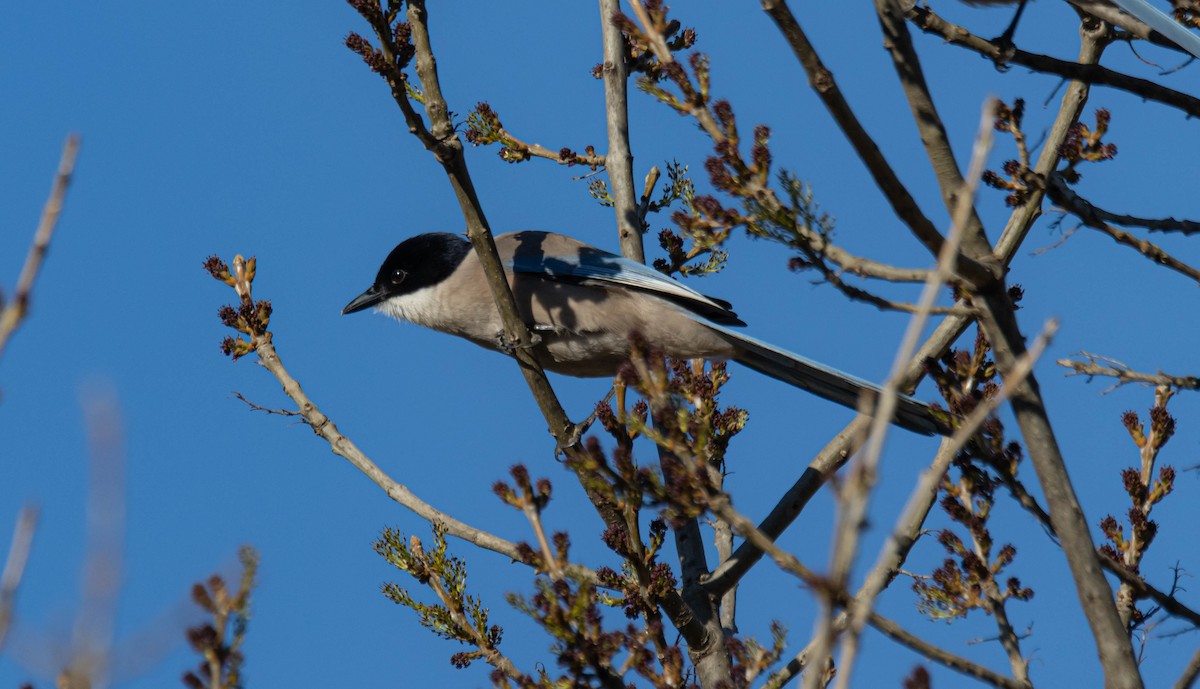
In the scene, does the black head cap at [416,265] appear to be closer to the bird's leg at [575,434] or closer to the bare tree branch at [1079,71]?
the bird's leg at [575,434]

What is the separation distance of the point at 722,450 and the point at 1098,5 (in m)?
2.06

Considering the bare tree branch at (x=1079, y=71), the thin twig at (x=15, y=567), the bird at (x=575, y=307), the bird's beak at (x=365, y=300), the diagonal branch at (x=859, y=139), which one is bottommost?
the thin twig at (x=15, y=567)

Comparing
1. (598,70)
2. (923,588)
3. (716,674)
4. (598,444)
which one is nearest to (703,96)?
(598,444)

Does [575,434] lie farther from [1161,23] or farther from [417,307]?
[1161,23]

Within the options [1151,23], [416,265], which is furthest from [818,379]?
[416,265]

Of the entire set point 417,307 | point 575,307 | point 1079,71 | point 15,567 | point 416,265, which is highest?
point 416,265

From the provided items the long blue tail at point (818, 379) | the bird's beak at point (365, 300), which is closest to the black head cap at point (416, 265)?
the bird's beak at point (365, 300)

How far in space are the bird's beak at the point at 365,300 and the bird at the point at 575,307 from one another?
17cm

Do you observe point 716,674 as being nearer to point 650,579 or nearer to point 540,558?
point 650,579

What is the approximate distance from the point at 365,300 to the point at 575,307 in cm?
141

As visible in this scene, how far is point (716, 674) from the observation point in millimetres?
4352

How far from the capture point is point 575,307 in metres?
5.84

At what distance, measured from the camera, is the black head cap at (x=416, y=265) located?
6.36 m

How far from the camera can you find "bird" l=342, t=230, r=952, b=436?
5.59m
